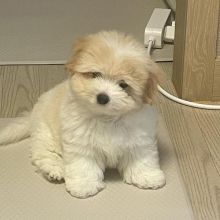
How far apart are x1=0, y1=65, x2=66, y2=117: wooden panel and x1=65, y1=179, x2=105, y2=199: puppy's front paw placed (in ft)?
1.80

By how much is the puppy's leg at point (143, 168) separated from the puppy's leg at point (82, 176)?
9cm

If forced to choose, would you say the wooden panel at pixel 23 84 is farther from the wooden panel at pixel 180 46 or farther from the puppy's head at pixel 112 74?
the puppy's head at pixel 112 74

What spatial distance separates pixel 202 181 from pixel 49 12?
1.61m

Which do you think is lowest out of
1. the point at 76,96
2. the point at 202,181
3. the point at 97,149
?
the point at 202,181

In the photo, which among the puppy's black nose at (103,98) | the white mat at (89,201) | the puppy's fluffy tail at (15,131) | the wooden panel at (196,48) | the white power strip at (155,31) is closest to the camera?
the puppy's black nose at (103,98)

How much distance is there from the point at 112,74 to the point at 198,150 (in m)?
0.55

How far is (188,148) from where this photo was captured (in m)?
1.68

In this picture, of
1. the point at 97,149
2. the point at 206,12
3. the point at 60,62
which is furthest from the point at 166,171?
the point at 60,62

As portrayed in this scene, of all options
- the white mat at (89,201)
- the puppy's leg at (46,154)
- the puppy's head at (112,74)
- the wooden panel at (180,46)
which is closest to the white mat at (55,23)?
the wooden panel at (180,46)

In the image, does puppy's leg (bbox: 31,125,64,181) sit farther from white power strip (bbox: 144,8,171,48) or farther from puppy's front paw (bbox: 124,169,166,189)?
white power strip (bbox: 144,8,171,48)

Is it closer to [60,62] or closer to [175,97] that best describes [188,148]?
[175,97]

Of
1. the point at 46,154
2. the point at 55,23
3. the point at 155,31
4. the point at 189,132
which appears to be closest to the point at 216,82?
the point at 189,132

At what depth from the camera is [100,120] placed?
135 cm

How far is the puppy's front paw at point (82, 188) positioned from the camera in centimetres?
139
